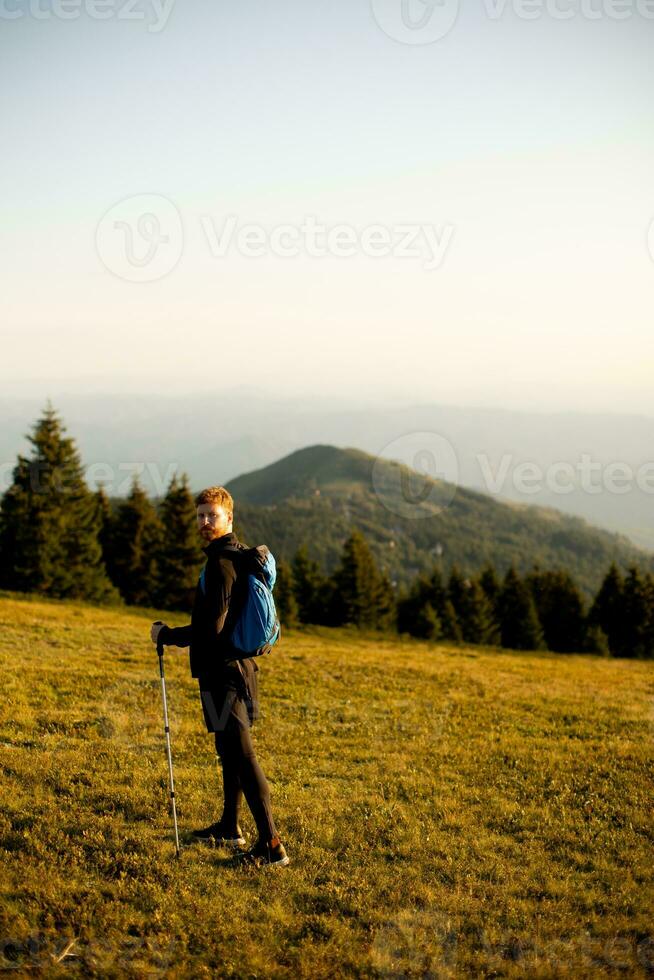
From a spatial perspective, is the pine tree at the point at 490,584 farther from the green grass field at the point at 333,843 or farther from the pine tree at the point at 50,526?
the green grass field at the point at 333,843

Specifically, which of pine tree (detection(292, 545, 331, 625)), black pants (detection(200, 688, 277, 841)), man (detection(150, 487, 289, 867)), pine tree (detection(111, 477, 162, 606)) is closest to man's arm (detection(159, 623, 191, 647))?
man (detection(150, 487, 289, 867))

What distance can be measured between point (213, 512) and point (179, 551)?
5186cm

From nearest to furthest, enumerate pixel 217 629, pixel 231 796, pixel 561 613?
pixel 217 629 → pixel 231 796 → pixel 561 613

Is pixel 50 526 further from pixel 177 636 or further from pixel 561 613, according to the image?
pixel 561 613

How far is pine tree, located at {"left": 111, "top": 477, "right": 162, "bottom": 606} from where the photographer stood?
202 ft

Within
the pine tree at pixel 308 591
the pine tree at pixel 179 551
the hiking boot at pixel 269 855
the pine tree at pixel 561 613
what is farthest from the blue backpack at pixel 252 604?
the pine tree at pixel 561 613

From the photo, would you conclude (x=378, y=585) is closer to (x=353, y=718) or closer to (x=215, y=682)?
(x=353, y=718)

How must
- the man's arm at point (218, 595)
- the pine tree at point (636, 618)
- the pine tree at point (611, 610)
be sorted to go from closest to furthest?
the man's arm at point (218, 595), the pine tree at point (636, 618), the pine tree at point (611, 610)

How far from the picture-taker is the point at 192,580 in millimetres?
57969

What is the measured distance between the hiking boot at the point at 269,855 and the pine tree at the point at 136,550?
55.5 m

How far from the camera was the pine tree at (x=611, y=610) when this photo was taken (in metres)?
80.0

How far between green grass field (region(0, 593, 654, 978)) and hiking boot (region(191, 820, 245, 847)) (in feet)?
0.67

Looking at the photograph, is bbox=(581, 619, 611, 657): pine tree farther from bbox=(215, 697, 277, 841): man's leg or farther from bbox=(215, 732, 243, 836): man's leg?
bbox=(215, 697, 277, 841): man's leg

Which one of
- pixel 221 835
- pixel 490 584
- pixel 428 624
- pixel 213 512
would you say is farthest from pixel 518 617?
pixel 213 512
